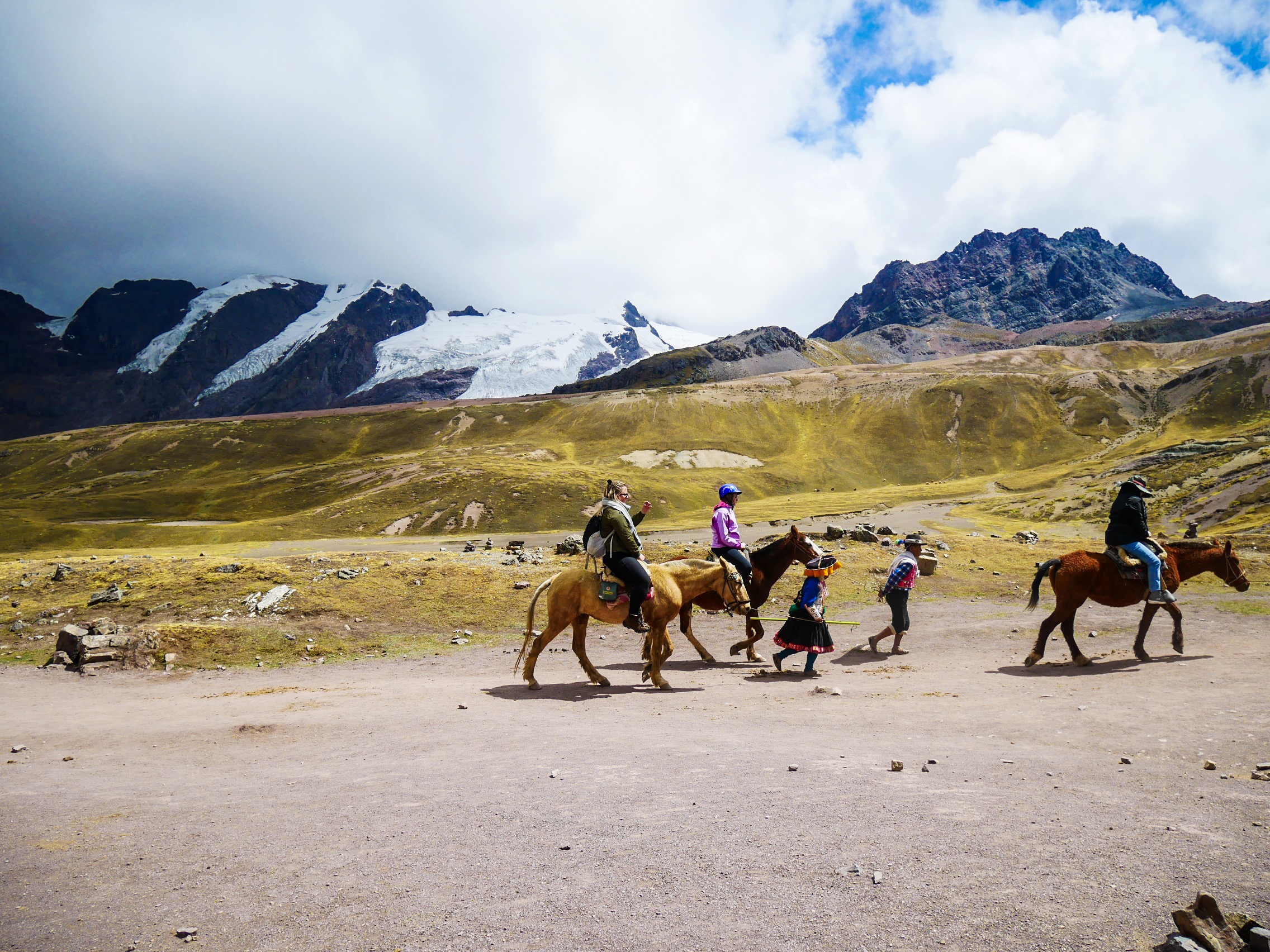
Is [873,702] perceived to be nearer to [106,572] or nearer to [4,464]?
[106,572]

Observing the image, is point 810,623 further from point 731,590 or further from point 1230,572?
point 1230,572

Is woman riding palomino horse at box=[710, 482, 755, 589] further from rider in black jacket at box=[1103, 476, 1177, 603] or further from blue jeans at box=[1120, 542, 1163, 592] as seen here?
blue jeans at box=[1120, 542, 1163, 592]

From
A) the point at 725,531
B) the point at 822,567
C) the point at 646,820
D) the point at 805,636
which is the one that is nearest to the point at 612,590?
the point at 725,531

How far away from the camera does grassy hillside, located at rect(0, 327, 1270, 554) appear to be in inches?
3219

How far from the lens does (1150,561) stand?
15.7 metres

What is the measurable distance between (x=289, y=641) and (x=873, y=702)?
17446 millimetres

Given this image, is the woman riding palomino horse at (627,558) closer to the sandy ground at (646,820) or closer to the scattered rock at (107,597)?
the sandy ground at (646,820)

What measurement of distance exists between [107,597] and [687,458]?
11754cm

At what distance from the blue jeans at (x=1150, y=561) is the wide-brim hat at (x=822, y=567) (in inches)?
283

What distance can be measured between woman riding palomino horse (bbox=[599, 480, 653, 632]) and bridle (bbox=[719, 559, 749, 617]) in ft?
7.94

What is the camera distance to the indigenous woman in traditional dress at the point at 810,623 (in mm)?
15883

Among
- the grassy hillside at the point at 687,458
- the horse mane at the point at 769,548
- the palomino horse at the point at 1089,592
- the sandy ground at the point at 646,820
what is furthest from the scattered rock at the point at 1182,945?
the grassy hillside at the point at 687,458

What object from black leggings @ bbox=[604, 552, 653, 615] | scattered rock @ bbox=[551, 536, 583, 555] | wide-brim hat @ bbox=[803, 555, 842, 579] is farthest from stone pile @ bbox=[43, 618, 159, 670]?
wide-brim hat @ bbox=[803, 555, 842, 579]

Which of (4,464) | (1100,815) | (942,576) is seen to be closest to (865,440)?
(942,576)
